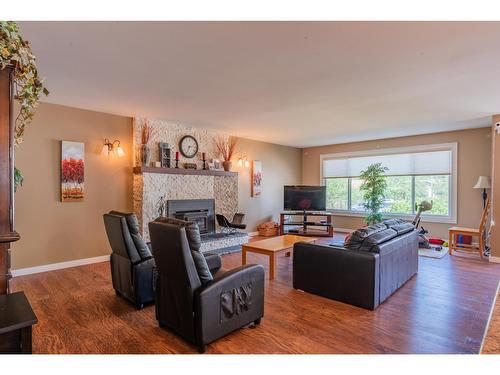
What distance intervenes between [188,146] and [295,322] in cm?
422

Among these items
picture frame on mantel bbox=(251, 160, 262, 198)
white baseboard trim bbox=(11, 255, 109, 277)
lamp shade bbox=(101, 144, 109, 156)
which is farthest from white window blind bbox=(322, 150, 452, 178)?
white baseboard trim bbox=(11, 255, 109, 277)

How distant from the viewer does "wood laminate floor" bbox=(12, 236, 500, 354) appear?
88.9 inches

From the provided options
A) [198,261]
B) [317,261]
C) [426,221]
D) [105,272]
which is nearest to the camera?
[198,261]

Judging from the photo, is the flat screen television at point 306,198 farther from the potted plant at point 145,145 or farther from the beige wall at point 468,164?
the potted plant at point 145,145

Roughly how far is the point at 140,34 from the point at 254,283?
2.34m

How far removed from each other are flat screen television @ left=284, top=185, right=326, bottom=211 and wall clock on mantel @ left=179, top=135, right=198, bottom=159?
297 cm

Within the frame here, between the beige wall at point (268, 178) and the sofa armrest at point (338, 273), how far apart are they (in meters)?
3.79

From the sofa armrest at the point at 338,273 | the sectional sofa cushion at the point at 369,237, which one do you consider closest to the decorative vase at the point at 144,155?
the sofa armrest at the point at 338,273

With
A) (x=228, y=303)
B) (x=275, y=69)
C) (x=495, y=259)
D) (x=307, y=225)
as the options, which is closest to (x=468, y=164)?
(x=495, y=259)

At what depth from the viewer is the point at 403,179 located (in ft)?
23.1

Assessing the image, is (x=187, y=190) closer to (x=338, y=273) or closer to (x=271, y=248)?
(x=271, y=248)

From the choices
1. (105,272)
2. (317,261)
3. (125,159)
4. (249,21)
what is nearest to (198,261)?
(317,261)

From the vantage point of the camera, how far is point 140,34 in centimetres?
231
